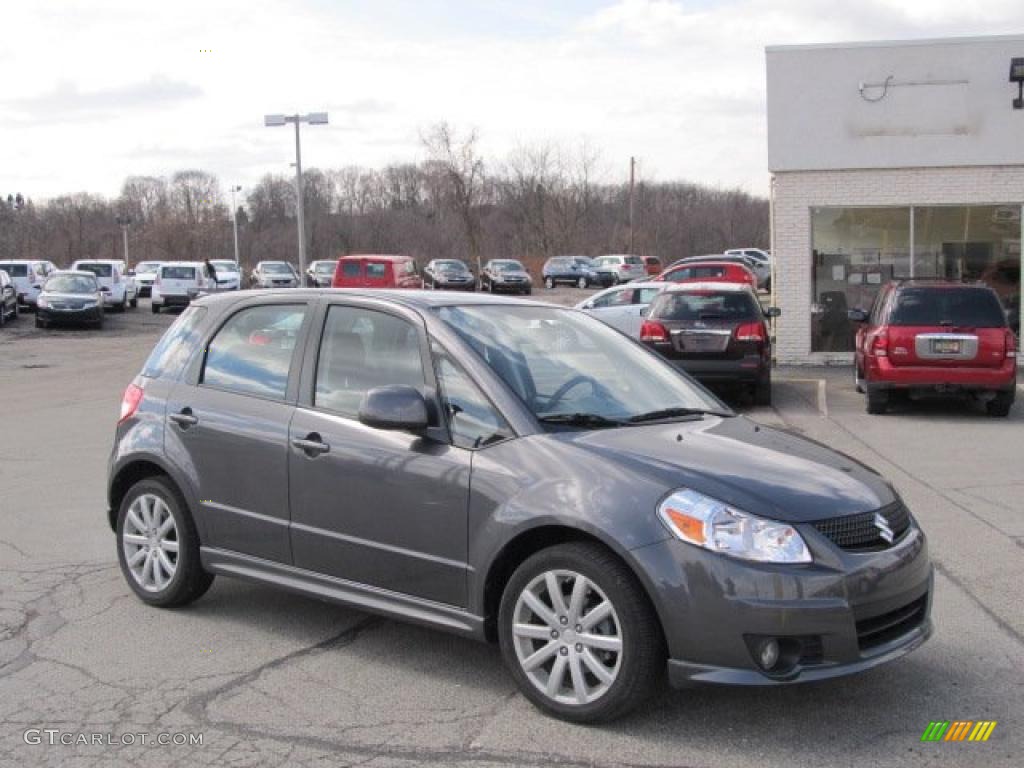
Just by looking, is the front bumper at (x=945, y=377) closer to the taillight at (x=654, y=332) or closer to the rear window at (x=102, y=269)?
the taillight at (x=654, y=332)

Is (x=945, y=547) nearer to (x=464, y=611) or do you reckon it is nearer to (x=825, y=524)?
(x=825, y=524)

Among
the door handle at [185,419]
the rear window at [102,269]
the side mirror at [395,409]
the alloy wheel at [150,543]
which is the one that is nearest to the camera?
the side mirror at [395,409]

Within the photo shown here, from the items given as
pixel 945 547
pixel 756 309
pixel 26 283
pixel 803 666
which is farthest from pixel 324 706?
pixel 26 283

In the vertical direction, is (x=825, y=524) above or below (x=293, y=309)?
below

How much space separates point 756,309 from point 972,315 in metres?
2.61

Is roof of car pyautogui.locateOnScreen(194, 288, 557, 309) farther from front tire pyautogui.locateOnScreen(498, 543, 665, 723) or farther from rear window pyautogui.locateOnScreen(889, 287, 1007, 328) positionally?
rear window pyautogui.locateOnScreen(889, 287, 1007, 328)

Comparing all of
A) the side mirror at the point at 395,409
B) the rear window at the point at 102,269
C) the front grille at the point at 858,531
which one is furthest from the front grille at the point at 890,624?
the rear window at the point at 102,269

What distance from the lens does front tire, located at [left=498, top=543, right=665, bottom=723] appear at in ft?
13.7

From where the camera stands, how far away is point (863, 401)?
15102 millimetres

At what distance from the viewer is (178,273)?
39844 millimetres

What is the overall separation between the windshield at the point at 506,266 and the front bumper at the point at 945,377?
133 ft

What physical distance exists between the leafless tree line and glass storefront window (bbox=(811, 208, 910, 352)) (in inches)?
2190

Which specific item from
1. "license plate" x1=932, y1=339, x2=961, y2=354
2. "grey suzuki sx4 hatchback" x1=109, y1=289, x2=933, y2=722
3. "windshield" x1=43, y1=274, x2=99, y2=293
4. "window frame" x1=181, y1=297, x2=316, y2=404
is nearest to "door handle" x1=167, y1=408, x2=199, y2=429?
"grey suzuki sx4 hatchback" x1=109, y1=289, x2=933, y2=722

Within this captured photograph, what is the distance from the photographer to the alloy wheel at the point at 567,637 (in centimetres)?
426
